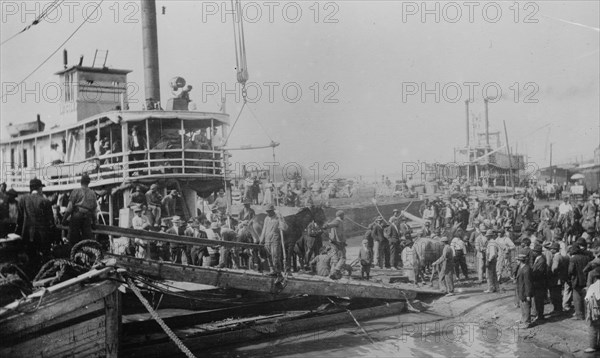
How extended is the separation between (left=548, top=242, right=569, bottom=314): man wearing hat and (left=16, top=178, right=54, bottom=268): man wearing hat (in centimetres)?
854

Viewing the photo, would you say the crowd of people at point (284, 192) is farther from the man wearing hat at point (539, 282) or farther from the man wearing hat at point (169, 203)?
the man wearing hat at point (539, 282)

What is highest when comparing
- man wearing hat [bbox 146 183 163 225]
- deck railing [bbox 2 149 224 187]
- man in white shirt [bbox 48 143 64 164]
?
man in white shirt [bbox 48 143 64 164]

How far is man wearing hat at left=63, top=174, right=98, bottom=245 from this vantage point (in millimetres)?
8305

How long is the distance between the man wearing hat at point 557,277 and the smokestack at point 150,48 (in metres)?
14.2

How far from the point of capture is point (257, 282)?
9.17 m

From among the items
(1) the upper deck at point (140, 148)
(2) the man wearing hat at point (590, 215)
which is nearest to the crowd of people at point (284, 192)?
(1) the upper deck at point (140, 148)

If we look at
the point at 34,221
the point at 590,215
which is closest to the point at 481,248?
the point at 590,215

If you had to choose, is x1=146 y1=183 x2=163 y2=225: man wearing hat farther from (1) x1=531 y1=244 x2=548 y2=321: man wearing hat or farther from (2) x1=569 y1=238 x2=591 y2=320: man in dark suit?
(2) x1=569 y1=238 x2=591 y2=320: man in dark suit

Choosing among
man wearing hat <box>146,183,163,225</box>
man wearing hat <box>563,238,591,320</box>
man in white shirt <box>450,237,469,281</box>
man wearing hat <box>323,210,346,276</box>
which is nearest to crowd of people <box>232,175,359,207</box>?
man wearing hat <box>146,183,163,225</box>

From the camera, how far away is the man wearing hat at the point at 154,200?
1495 cm

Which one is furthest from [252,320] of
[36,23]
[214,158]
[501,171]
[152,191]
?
[501,171]

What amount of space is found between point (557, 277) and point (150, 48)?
1524cm

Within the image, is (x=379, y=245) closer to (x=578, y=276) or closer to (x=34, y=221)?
(x=578, y=276)

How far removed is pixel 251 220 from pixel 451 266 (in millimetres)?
5347
